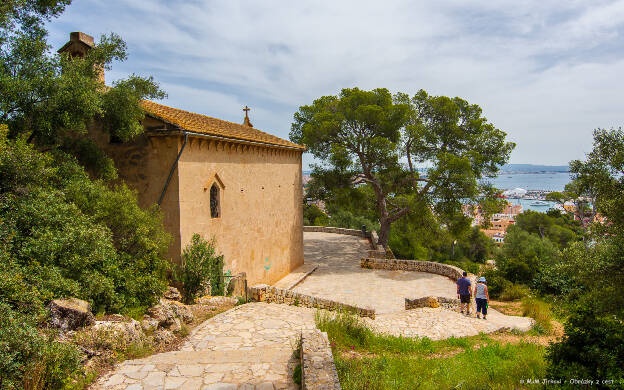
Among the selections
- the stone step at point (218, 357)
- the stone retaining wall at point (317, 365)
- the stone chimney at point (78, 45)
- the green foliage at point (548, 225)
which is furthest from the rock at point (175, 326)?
the green foliage at point (548, 225)

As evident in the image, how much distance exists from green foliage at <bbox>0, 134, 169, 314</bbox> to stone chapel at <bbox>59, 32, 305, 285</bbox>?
69.4 inches

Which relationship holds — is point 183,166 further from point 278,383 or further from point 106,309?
point 278,383

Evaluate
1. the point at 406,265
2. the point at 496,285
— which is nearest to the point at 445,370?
the point at 496,285

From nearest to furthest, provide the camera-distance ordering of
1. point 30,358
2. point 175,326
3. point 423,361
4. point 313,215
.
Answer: point 30,358
point 423,361
point 175,326
point 313,215

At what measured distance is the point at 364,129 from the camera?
2423 centimetres

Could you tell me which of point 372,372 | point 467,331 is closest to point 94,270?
point 372,372

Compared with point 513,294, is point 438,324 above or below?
above

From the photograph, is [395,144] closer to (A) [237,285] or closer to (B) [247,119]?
(B) [247,119]

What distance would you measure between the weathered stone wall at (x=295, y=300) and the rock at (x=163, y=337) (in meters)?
3.72

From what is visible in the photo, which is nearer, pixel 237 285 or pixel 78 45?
pixel 78 45

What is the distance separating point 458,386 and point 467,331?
473 centimetres

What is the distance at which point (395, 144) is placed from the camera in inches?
920

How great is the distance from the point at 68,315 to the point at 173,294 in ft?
13.7

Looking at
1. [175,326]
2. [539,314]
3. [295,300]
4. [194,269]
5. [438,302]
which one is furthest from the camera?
[438,302]
